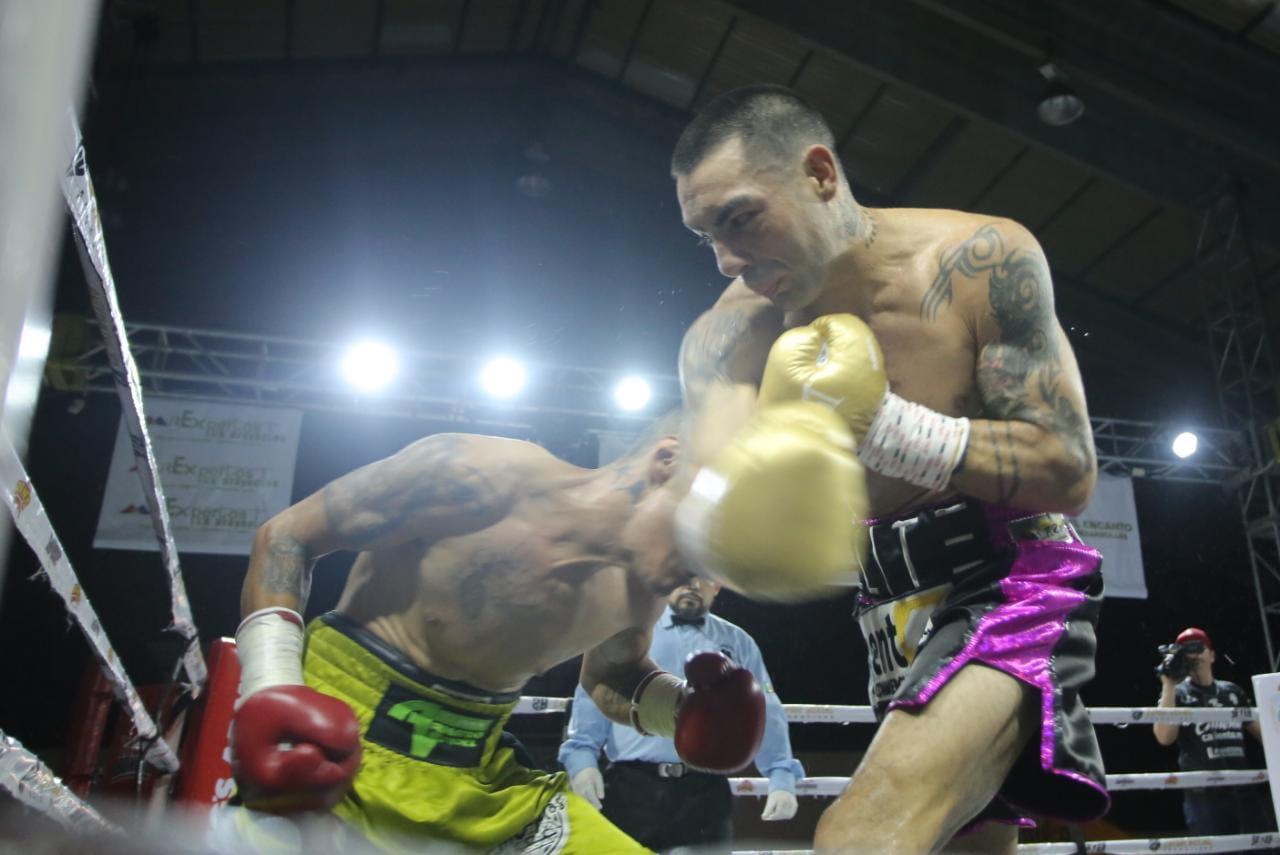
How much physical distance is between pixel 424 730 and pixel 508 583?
0.83 ft

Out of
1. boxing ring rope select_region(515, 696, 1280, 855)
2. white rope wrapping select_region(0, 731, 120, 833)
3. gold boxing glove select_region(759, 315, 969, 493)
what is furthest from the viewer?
boxing ring rope select_region(515, 696, 1280, 855)

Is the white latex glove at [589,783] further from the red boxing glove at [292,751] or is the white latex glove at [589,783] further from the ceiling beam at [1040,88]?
the ceiling beam at [1040,88]

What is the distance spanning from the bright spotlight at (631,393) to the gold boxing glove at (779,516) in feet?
15.0

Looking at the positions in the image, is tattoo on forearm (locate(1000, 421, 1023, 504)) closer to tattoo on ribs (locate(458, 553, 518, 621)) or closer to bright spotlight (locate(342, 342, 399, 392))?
tattoo on ribs (locate(458, 553, 518, 621))

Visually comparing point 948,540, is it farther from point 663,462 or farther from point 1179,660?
point 1179,660

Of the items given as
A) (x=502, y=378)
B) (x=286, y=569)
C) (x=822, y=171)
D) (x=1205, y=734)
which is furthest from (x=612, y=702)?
(x=502, y=378)

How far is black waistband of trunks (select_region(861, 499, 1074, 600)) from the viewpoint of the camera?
1.45m

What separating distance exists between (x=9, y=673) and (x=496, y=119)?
493 centimetres

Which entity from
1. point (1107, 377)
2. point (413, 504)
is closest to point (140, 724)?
point (413, 504)

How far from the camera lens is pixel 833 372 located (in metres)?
1.35

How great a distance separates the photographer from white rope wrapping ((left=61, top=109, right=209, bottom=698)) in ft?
11.6

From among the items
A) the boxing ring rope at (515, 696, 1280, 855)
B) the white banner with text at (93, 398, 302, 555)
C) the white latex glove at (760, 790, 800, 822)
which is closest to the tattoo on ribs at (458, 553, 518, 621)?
the boxing ring rope at (515, 696, 1280, 855)

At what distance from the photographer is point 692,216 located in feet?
5.46

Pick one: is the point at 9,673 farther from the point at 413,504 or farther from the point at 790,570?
the point at 790,570
